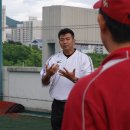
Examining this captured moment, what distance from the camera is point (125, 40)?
1532mm

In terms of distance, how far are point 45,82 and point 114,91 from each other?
3864mm

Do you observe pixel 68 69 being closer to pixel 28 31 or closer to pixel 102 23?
pixel 102 23

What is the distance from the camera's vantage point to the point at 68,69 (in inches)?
207

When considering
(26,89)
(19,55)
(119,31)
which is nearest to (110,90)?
(119,31)

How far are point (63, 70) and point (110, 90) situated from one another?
371cm

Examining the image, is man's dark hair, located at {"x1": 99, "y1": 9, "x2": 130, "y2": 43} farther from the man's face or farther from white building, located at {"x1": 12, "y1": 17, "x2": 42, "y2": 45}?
white building, located at {"x1": 12, "y1": 17, "x2": 42, "y2": 45}

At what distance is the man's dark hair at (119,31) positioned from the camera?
1.53m

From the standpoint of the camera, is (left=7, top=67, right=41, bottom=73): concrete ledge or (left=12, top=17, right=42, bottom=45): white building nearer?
(left=7, top=67, right=41, bottom=73): concrete ledge

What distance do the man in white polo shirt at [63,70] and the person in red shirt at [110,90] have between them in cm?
358

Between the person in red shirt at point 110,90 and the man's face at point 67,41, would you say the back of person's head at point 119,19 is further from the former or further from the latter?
the man's face at point 67,41

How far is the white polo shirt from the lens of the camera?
5.20 meters

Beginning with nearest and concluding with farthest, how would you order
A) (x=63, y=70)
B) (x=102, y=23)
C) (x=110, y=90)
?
(x=110, y=90)
(x=102, y=23)
(x=63, y=70)

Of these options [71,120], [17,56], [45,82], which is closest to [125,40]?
[71,120]

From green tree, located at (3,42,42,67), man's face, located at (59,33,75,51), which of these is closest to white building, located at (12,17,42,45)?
green tree, located at (3,42,42,67)
